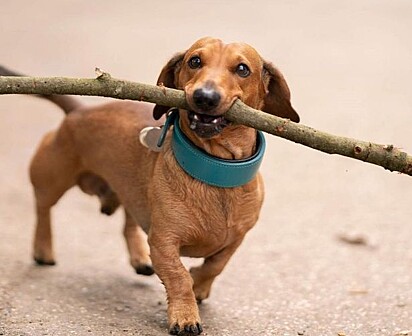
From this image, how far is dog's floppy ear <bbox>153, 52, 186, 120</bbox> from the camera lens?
3.90m

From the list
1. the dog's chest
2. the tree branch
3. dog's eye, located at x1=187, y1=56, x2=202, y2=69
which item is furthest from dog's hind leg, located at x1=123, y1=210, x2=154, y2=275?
the tree branch

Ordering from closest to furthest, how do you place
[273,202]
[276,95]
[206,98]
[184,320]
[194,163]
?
1. [206,98]
2. [184,320]
3. [194,163]
4. [276,95]
5. [273,202]

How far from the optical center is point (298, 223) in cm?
614

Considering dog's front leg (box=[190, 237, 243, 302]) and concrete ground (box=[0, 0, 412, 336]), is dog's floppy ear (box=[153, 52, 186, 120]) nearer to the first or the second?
dog's front leg (box=[190, 237, 243, 302])

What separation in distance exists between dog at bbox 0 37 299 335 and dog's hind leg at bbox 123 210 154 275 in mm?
439

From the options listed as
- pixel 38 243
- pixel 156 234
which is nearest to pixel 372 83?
pixel 38 243

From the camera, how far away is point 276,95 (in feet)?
13.0

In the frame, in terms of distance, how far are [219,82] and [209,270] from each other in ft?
3.01

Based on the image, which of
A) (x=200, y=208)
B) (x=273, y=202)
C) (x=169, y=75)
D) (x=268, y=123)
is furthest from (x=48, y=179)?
(x=273, y=202)

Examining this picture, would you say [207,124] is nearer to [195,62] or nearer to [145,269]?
[195,62]

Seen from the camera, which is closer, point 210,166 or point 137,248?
point 210,166

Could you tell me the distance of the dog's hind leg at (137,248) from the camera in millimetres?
4660

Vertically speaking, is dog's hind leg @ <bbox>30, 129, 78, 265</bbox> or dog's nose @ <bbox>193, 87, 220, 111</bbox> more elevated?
dog's nose @ <bbox>193, 87, 220, 111</bbox>

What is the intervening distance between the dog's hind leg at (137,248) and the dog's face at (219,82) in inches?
36.3
